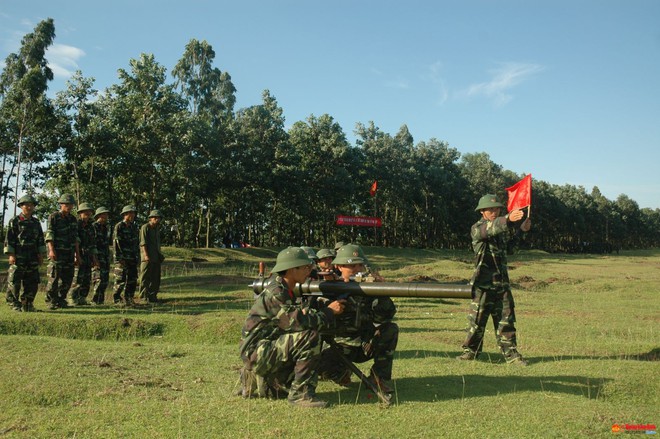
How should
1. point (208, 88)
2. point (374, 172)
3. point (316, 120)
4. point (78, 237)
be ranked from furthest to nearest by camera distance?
point (374, 172) → point (316, 120) → point (208, 88) → point (78, 237)

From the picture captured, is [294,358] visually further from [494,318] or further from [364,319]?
[494,318]

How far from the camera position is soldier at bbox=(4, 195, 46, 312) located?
10664 mm

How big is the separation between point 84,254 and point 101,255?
0.54m

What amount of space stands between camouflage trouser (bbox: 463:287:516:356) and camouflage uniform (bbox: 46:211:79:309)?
26.7ft

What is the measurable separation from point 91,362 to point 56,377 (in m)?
0.74

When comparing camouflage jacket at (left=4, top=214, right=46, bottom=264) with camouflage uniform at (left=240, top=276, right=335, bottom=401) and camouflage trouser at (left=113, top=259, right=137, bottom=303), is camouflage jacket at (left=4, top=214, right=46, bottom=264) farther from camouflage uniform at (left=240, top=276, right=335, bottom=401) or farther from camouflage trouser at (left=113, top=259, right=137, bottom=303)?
camouflage uniform at (left=240, top=276, right=335, bottom=401)

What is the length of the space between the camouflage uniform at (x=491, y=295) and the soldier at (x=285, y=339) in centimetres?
285

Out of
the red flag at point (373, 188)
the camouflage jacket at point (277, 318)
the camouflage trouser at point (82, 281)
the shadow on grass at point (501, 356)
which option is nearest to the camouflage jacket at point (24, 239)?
the camouflage trouser at point (82, 281)

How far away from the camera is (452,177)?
61.5 m

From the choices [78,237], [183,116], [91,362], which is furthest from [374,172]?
[91,362]

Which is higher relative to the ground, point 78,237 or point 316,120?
point 316,120

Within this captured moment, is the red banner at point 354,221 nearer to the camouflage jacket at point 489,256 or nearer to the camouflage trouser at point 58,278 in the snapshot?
the camouflage trouser at point 58,278

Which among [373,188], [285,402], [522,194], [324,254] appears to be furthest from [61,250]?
[373,188]

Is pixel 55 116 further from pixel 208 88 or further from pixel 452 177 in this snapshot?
pixel 452 177
